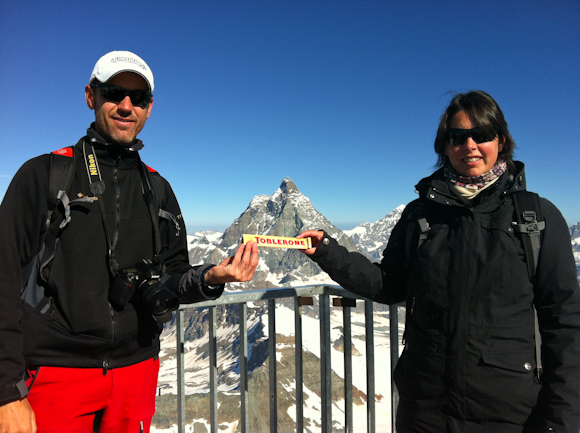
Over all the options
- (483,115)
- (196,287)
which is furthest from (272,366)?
(483,115)

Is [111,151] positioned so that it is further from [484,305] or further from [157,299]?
[484,305]

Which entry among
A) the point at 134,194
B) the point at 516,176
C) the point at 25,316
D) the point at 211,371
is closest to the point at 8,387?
the point at 25,316

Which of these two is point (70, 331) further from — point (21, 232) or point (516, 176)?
→ point (516, 176)

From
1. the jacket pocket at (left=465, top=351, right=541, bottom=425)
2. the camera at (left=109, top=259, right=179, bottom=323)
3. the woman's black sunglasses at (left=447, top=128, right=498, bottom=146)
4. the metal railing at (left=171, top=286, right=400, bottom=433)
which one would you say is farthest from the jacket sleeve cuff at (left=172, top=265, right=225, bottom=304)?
the woman's black sunglasses at (left=447, top=128, right=498, bottom=146)

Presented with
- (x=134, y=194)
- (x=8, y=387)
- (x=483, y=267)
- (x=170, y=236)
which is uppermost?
(x=134, y=194)

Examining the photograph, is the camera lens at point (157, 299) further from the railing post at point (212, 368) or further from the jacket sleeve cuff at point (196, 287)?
the railing post at point (212, 368)
